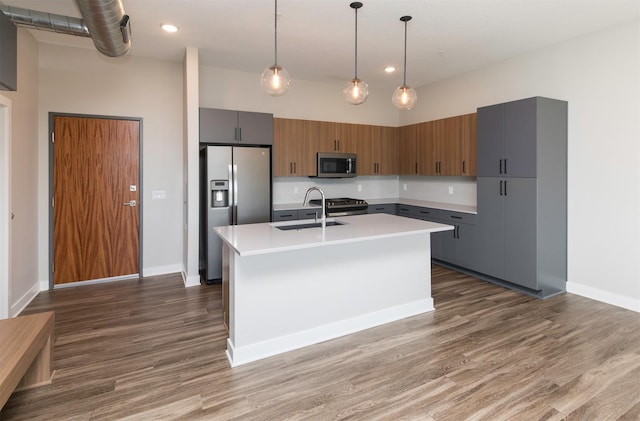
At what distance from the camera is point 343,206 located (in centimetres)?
533

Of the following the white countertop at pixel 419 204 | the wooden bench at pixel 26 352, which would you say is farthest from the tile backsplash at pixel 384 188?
the wooden bench at pixel 26 352

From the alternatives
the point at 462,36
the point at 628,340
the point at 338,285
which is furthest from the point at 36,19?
the point at 628,340

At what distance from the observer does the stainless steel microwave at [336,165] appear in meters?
5.44

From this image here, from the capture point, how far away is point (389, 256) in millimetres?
3299

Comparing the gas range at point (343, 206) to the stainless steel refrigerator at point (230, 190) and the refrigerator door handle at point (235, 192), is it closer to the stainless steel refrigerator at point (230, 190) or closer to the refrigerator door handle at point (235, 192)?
the stainless steel refrigerator at point (230, 190)

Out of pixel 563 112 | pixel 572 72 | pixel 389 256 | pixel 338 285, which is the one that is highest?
pixel 572 72

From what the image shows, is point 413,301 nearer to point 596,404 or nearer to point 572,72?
point 596,404

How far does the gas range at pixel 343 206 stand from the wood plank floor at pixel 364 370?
2.11 metres

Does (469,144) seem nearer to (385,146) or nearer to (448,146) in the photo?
(448,146)

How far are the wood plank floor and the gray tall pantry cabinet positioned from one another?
0.54 meters

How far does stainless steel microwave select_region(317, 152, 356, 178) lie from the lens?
5441 millimetres

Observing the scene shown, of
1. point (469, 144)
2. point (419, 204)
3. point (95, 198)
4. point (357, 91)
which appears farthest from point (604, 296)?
point (95, 198)

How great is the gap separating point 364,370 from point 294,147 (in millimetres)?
3495

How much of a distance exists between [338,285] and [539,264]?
7.96 feet
